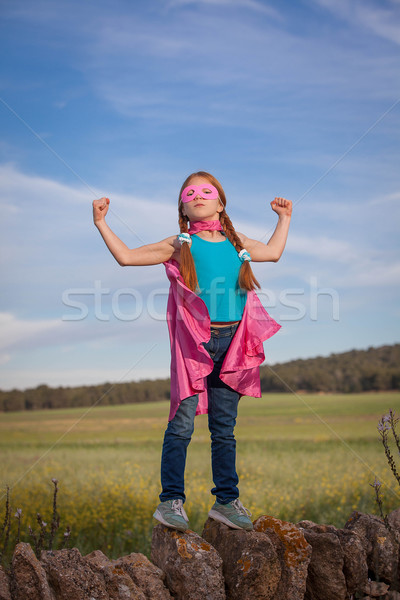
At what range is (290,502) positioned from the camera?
7.80 metres

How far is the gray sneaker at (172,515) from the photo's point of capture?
367 cm

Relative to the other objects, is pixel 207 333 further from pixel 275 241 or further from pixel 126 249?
pixel 275 241

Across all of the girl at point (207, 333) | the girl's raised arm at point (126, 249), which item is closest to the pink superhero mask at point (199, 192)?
the girl at point (207, 333)

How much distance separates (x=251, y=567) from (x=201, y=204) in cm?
261

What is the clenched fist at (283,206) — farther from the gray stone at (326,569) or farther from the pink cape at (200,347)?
the gray stone at (326,569)

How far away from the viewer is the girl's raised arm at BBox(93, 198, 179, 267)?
13.2 feet

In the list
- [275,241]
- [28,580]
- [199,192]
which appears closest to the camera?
[28,580]

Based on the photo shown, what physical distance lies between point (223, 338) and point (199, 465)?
5.39 metres

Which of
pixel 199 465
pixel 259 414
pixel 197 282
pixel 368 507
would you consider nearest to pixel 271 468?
pixel 199 465

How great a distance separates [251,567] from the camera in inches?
141

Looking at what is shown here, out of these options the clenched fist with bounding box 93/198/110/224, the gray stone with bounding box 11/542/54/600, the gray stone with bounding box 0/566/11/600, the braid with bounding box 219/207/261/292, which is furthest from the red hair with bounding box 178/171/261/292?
the gray stone with bounding box 0/566/11/600

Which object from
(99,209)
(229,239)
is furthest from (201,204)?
(99,209)

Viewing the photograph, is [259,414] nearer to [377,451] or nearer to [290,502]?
[377,451]

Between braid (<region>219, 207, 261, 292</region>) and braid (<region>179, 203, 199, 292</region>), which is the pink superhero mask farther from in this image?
braid (<region>179, 203, 199, 292</region>)
